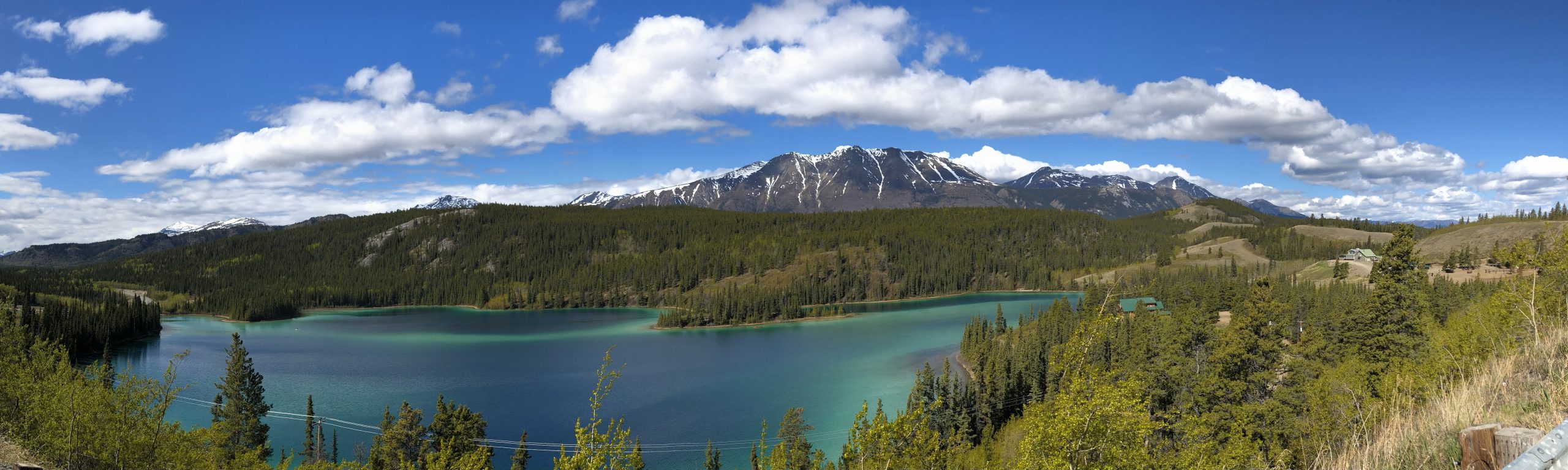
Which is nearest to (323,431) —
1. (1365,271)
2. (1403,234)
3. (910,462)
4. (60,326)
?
(910,462)

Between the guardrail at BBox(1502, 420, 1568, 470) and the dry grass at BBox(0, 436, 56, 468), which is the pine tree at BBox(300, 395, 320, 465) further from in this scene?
the guardrail at BBox(1502, 420, 1568, 470)

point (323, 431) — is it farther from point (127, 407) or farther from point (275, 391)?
point (127, 407)

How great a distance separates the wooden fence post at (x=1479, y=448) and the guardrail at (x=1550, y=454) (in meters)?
3.97

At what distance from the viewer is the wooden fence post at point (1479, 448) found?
6031 millimetres

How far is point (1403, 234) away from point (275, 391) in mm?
104370

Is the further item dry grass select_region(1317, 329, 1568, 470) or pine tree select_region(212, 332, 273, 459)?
pine tree select_region(212, 332, 273, 459)

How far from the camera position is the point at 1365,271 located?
440 ft

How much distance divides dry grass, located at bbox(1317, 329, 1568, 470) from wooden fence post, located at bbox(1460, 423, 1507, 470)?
118cm

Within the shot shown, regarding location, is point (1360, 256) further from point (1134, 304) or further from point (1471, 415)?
point (1471, 415)

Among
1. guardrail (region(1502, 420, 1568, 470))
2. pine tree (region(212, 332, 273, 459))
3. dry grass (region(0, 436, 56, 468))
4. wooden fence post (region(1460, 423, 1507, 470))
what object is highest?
guardrail (region(1502, 420, 1568, 470))

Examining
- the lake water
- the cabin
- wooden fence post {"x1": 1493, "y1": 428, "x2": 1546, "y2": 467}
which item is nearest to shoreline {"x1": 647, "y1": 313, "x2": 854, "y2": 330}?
the lake water

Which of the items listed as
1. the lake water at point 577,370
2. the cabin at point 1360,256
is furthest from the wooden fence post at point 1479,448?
the cabin at point 1360,256

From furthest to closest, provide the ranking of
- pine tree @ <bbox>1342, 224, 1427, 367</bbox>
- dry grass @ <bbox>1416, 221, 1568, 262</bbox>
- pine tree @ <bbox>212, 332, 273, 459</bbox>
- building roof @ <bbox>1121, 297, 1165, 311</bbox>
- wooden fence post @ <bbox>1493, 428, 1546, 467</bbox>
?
dry grass @ <bbox>1416, 221, 1568, 262</bbox> → building roof @ <bbox>1121, 297, 1165, 311</bbox> → pine tree @ <bbox>212, 332, 273, 459</bbox> → pine tree @ <bbox>1342, 224, 1427, 367</bbox> → wooden fence post @ <bbox>1493, 428, 1546, 467</bbox>

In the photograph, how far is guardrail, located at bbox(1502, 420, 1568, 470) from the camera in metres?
2.97
